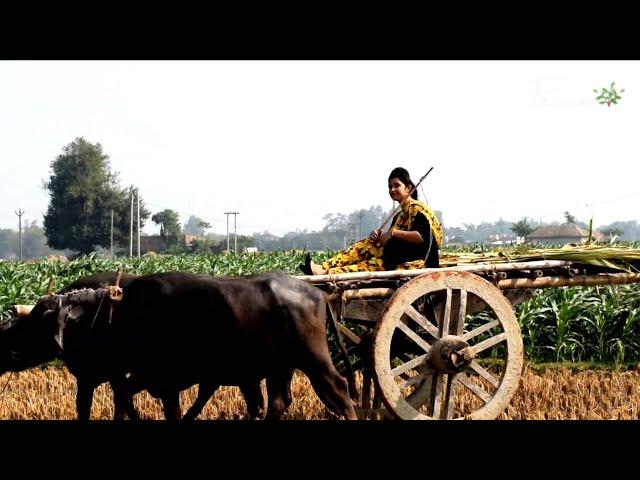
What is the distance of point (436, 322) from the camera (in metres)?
5.59

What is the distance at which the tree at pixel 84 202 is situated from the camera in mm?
65312

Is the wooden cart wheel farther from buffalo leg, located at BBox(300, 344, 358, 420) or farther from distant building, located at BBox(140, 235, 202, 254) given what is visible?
distant building, located at BBox(140, 235, 202, 254)

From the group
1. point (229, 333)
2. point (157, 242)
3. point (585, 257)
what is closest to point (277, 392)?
point (229, 333)

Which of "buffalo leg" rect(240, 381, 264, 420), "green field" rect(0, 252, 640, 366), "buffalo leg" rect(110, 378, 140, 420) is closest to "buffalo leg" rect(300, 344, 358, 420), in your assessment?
"buffalo leg" rect(240, 381, 264, 420)

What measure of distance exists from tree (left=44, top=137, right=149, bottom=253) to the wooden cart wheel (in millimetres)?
62899

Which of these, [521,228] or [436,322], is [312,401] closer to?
[436,322]

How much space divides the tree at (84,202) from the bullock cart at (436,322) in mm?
62648

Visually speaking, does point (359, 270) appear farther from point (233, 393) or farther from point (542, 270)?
point (233, 393)

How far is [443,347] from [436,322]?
431mm

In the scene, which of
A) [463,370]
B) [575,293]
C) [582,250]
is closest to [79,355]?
[463,370]

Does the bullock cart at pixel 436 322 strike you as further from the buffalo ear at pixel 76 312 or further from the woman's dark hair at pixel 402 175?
the buffalo ear at pixel 76 312

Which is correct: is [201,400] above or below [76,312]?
below

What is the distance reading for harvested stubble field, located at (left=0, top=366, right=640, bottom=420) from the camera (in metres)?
6.58
